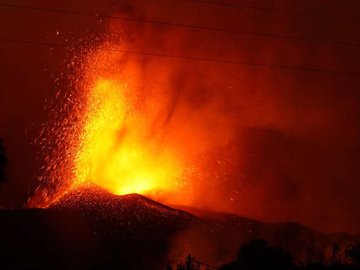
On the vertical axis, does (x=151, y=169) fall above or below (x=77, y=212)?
above

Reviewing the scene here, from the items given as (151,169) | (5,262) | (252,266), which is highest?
(151,169)

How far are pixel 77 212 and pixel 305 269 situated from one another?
11.0 m

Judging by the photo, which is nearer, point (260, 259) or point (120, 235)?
point (260, 259)

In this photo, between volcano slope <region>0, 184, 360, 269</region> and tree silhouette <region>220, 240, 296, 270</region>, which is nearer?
tree silhouette <region>220, 240, 296, 270</region>

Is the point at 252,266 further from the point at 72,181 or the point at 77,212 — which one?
the point at 72,181

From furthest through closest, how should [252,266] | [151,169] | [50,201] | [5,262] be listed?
[151,169] → [50,201] → [5,262] → [252,266]

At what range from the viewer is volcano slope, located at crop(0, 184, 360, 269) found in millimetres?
21312

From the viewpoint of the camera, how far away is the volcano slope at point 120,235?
69.9 feet

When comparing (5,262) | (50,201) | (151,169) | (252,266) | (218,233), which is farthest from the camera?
(151,169)

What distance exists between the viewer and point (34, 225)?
2347 centimetres

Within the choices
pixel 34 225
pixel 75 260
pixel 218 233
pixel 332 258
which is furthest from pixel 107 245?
pixel 332 258

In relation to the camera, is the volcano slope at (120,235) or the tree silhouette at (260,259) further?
the volcano slope at (120,235)

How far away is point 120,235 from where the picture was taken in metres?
23.7

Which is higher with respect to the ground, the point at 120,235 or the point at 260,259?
the point at 260,259
